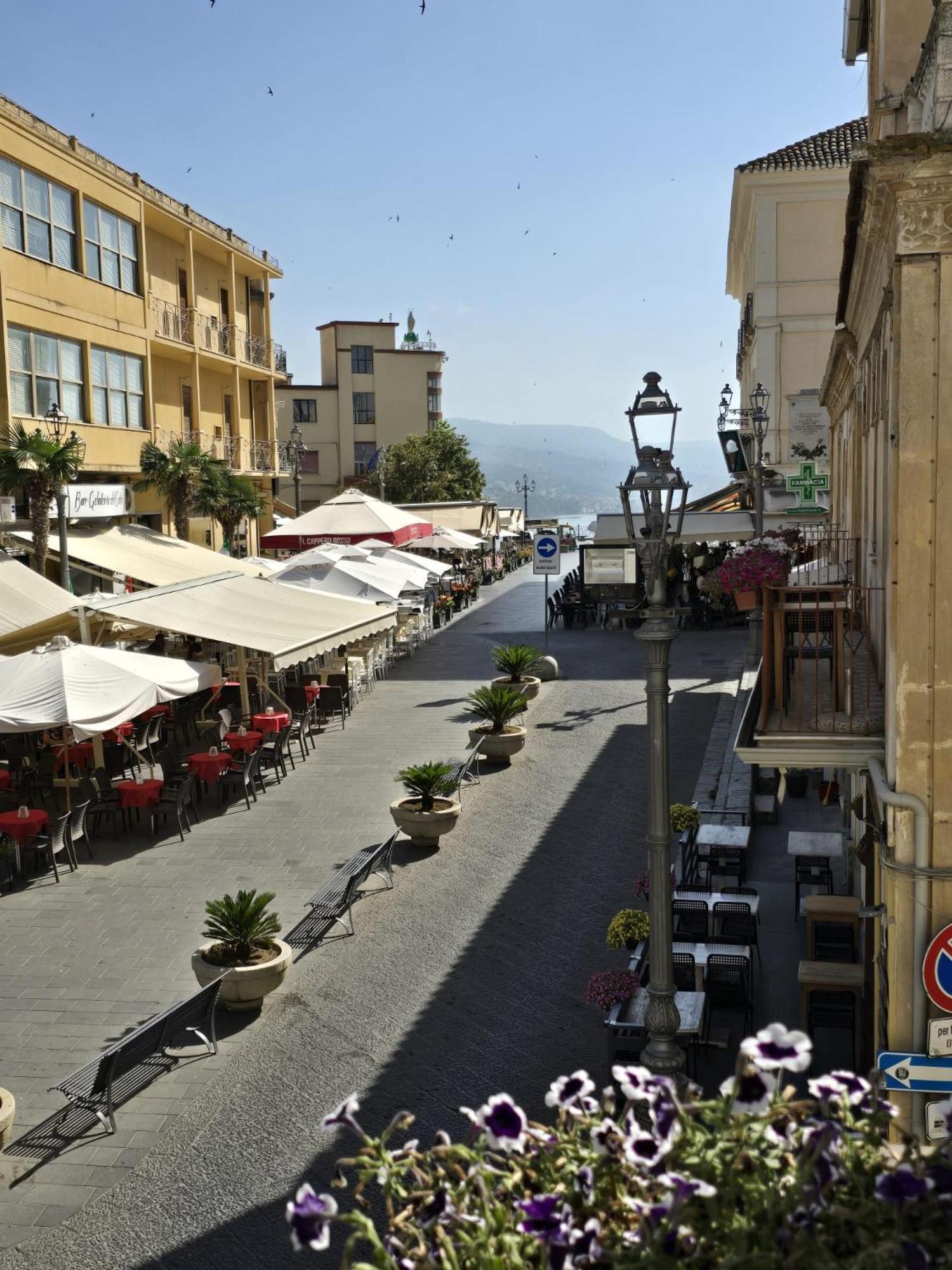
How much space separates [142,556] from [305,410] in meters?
62.4

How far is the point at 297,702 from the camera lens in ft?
66.4

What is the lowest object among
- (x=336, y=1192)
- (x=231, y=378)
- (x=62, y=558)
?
(x=336, y=1192)

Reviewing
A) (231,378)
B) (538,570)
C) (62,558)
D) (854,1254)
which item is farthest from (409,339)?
(854,1254)

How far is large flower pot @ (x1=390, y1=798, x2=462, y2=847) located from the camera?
13969mm

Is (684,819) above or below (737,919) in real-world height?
above

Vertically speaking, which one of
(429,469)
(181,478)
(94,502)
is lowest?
(94,502)

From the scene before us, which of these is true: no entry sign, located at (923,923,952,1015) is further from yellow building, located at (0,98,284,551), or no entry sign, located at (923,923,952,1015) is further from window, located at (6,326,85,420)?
yellow building, located at (0,98,284,551)

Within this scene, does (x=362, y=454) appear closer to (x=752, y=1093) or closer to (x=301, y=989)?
(x=301, y=989)

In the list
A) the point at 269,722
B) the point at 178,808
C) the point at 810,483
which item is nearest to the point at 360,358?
the point at 810,483

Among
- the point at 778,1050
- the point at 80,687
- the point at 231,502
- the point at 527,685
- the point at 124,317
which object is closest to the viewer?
the point at 778,1050

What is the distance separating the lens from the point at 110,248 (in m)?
28.2

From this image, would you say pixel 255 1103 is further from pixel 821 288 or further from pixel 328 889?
pixel 821 288

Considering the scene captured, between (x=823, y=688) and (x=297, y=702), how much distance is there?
38.4 ft

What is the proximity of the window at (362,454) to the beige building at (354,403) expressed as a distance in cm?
4
